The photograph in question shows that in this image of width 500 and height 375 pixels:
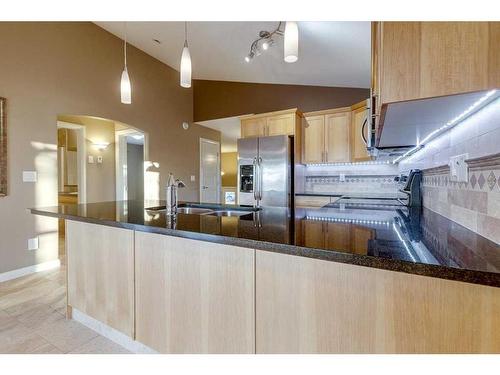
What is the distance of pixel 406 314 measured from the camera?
2.59ft

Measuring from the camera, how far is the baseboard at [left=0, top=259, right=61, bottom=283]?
112 inches

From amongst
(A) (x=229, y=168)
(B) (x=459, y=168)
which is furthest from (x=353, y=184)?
(A) (x=229, y=168)

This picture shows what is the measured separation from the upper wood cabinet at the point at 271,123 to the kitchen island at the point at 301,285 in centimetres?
287

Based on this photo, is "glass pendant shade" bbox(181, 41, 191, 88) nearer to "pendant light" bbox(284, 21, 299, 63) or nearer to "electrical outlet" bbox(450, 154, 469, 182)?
"pendant light" bbox(284, 21, 299, 63)

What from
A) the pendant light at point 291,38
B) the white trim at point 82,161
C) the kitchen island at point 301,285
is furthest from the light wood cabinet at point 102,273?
the white trim at point 82,161

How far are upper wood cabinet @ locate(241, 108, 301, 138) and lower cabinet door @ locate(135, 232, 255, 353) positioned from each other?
9.95ft

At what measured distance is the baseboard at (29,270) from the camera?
284cm

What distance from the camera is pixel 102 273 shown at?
64.5 inches

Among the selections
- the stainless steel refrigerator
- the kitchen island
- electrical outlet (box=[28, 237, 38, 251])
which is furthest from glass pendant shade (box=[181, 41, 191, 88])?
electrical outlet (box=[28, 237, 38, 251])

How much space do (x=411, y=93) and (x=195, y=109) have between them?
514 centimetres

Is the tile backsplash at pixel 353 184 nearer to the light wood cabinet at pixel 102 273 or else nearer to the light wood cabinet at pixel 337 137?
the light wood cabinet at pixel 337 137

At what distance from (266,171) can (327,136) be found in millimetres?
1068

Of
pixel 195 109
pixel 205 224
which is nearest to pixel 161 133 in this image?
pixel 195 109
